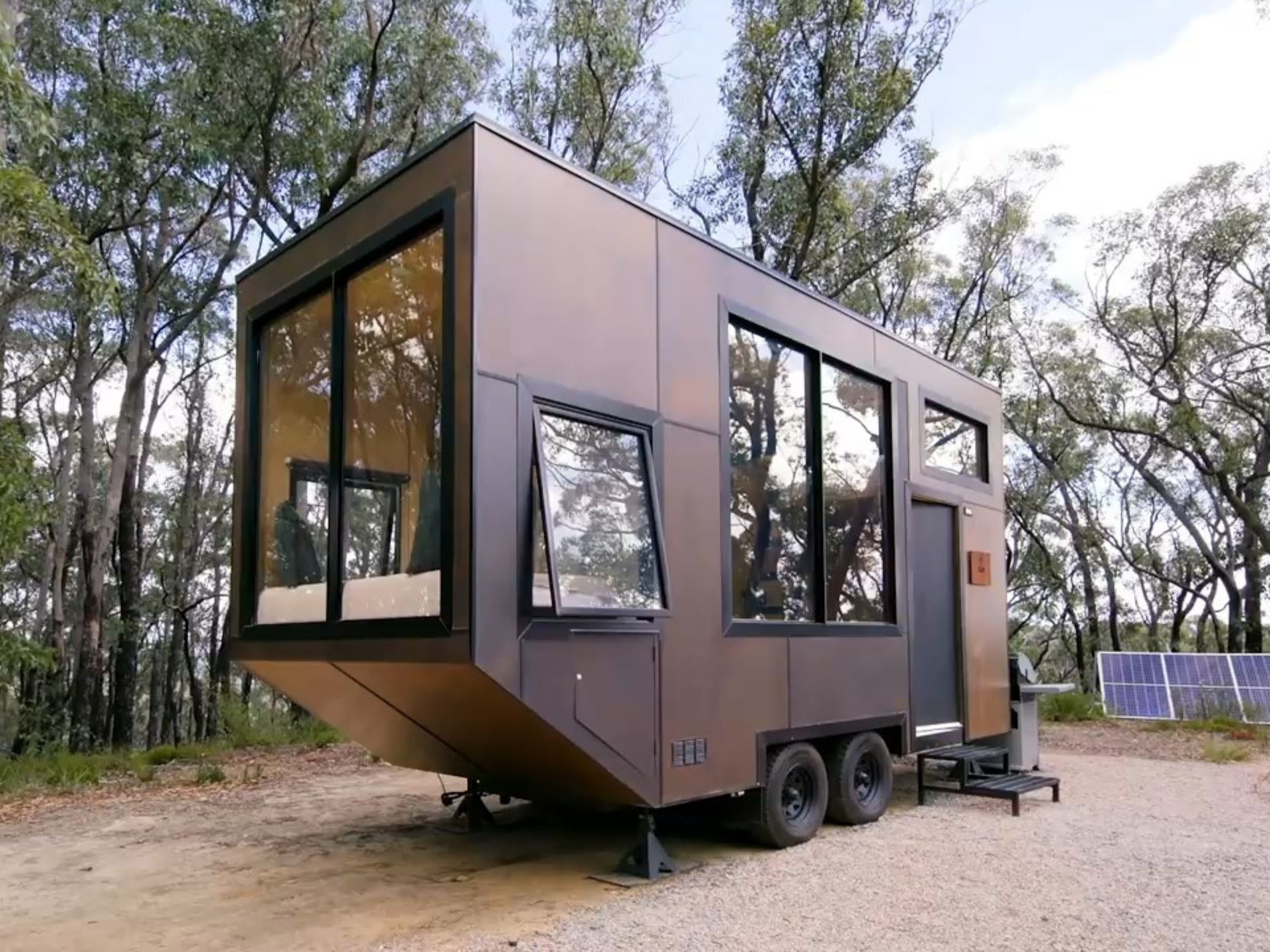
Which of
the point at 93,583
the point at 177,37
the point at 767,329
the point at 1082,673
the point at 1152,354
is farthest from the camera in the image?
the point at 1082,673

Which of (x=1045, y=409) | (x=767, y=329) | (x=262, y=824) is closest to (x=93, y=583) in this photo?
(x=262, y=824)

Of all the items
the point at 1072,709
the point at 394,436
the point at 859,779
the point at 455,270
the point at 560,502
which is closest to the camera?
the point at 455,270

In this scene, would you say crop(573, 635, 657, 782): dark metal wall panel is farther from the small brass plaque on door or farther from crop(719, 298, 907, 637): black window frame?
the small brass plaque on door

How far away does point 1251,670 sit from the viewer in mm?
12219

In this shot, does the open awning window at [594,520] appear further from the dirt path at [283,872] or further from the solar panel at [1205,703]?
the solar panel at [1205,703]

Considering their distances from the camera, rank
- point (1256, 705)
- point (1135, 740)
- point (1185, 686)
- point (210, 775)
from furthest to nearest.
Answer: point (1185, 686) < point (1256, 705) < point (1135, 740) < point (210, 775)

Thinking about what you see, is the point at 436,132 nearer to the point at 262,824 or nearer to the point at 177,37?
the point at 177,37

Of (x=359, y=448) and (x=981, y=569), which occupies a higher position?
(x=359, y=448)

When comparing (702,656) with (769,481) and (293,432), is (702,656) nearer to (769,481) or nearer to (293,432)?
(769,481)

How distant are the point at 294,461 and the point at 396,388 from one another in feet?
3.15

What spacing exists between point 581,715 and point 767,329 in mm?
2716

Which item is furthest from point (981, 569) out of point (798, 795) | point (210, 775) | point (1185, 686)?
point (210, 775)

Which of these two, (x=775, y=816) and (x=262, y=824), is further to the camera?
(x=262, y=824)

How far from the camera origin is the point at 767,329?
5797mm
